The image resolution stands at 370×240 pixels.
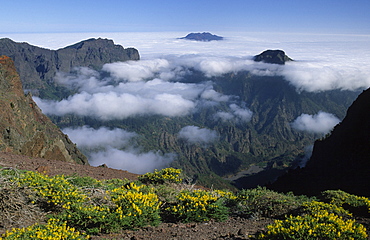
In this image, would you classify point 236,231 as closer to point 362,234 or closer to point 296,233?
point 296,233

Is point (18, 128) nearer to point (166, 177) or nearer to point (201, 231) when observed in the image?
point (166, 177)

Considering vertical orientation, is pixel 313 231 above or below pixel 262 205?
above

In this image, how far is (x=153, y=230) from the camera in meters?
7.36

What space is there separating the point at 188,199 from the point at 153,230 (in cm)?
129

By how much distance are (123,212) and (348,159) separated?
42.5m

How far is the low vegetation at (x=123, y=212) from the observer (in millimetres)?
5926

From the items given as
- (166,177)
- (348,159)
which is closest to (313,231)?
(166,177)

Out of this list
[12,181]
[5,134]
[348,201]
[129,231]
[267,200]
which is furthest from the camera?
[5,134]

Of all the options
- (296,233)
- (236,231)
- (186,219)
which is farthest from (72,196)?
(296,233)

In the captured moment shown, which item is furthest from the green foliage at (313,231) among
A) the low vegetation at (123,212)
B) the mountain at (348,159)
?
the mountain at (348,159)

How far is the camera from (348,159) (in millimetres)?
41375

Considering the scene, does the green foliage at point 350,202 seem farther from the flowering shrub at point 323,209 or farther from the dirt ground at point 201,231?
the flowering shrub at point 323,209

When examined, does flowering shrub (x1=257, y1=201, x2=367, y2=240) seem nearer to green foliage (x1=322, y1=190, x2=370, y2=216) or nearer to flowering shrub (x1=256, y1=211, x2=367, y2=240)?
flowering shrub (x1=256, y1=211, x2=367, y2=240)

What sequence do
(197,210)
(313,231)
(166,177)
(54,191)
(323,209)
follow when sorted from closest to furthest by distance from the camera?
1. (313,231)
2. (54,191)
3. (197,210)
4. (323,209)
5. (166,177)
